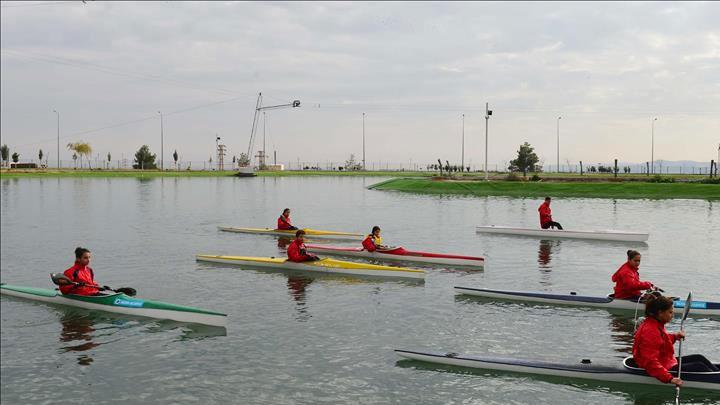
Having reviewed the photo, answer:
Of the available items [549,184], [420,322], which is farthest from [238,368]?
[549,184]

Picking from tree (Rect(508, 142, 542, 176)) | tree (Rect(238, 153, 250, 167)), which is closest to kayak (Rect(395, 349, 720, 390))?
tree (Rect(508, 142, 542, 176))

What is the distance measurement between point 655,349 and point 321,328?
27.9ft

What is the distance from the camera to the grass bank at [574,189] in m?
62.2

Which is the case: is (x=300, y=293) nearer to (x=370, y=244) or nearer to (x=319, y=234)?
(x=370, y=244)

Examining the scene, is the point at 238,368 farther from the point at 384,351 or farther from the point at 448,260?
the point at 448,260

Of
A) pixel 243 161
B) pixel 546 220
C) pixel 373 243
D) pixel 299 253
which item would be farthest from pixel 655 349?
pixel 243 161

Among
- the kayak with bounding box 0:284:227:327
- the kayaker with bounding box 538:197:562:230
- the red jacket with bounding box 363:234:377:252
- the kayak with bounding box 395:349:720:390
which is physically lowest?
the kayak with bounding box 395:349:720:390

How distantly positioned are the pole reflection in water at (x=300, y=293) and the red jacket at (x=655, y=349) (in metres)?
9.21

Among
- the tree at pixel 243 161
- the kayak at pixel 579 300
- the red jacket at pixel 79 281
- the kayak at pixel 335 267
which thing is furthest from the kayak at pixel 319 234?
the tree at pixel 243 161

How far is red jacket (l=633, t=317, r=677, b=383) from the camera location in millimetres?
10891

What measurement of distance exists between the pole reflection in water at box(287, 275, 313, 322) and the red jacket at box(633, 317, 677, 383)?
921 cm

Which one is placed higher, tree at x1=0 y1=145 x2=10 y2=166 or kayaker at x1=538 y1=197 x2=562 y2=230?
tree at x1=0 y1=145 x2=10 y2=166

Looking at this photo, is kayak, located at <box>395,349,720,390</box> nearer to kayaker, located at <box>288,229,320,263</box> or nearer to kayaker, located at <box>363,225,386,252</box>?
kayaker, located at <box>288,229,320,263</box>

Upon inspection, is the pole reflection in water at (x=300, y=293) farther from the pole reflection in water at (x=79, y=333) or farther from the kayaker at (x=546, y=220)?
the kayaker at (x=546, y=220)
